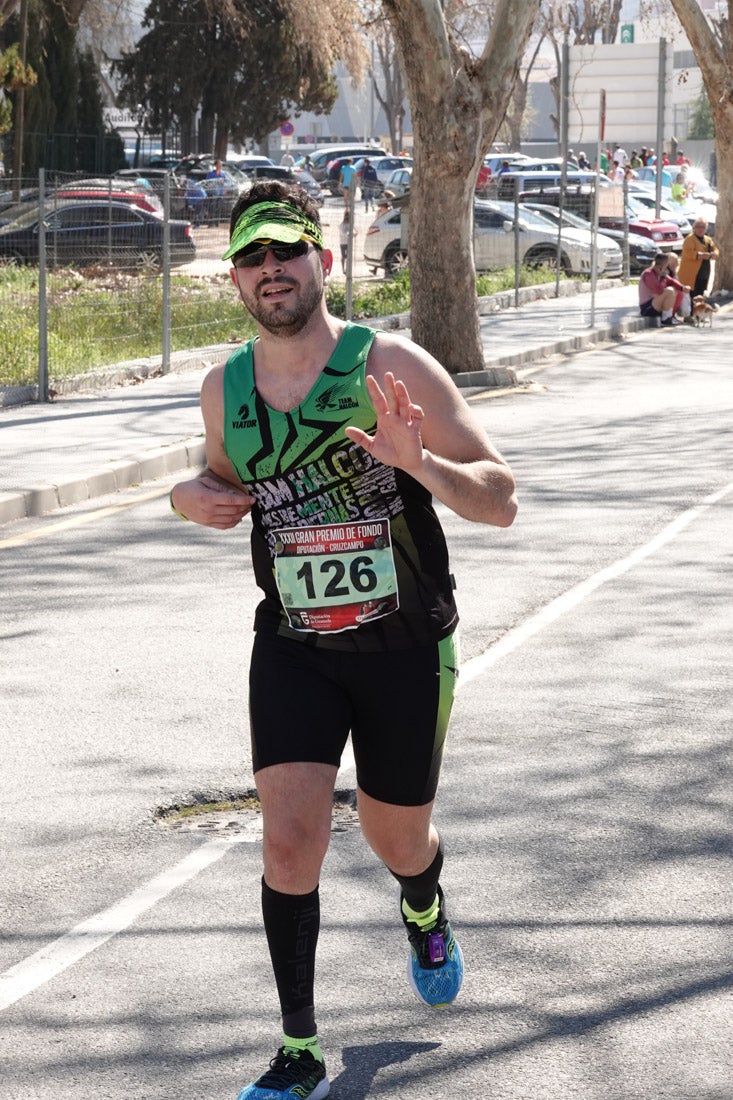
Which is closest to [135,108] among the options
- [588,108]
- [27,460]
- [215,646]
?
[588,108]

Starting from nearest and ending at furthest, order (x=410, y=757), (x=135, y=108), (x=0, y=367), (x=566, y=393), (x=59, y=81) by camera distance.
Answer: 1. (x=410, y=757)
2. (x=0, y=367)
3. (x=566, y=393)
4. (x=59, y=81)
5. (x=135, y=108)

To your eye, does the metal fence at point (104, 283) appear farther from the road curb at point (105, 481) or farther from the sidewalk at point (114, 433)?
the road curb at point (105, 481)

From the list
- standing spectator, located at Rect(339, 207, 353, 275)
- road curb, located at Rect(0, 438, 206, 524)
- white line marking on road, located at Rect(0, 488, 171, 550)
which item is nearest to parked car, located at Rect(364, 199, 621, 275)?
standing spectator, located at Rect(339, 207, 353, 275)

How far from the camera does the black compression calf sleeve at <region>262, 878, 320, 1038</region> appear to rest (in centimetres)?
362

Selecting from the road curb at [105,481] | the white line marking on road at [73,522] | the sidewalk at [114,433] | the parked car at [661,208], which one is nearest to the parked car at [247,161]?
the parked car at [661,208]

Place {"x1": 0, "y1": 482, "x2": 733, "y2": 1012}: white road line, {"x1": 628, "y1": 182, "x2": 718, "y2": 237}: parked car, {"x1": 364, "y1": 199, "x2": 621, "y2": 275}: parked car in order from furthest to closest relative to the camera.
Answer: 1. {"x1": 628, "y1": 182, "x2": 718, "y2": 237}: parked car
2. {"x1": 364, "y1": 199, "x2": 621, "y2": 275}: parked car
3. {"x1": 0, "y1": 482, "x2": 733, "y2": 1012}: white road line

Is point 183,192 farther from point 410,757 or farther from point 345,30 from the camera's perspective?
point 345,30

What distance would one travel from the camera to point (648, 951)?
442 centimetres

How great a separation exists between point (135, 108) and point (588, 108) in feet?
122

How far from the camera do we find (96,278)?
17000 mm

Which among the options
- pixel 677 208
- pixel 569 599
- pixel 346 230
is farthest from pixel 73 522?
pixel 677 208

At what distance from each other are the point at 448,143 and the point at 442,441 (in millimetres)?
14282

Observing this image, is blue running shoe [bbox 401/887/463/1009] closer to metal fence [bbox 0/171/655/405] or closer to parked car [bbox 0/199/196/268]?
metal fence [bbox 0/171/655/405]

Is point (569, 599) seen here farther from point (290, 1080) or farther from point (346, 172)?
point (346, 172)
